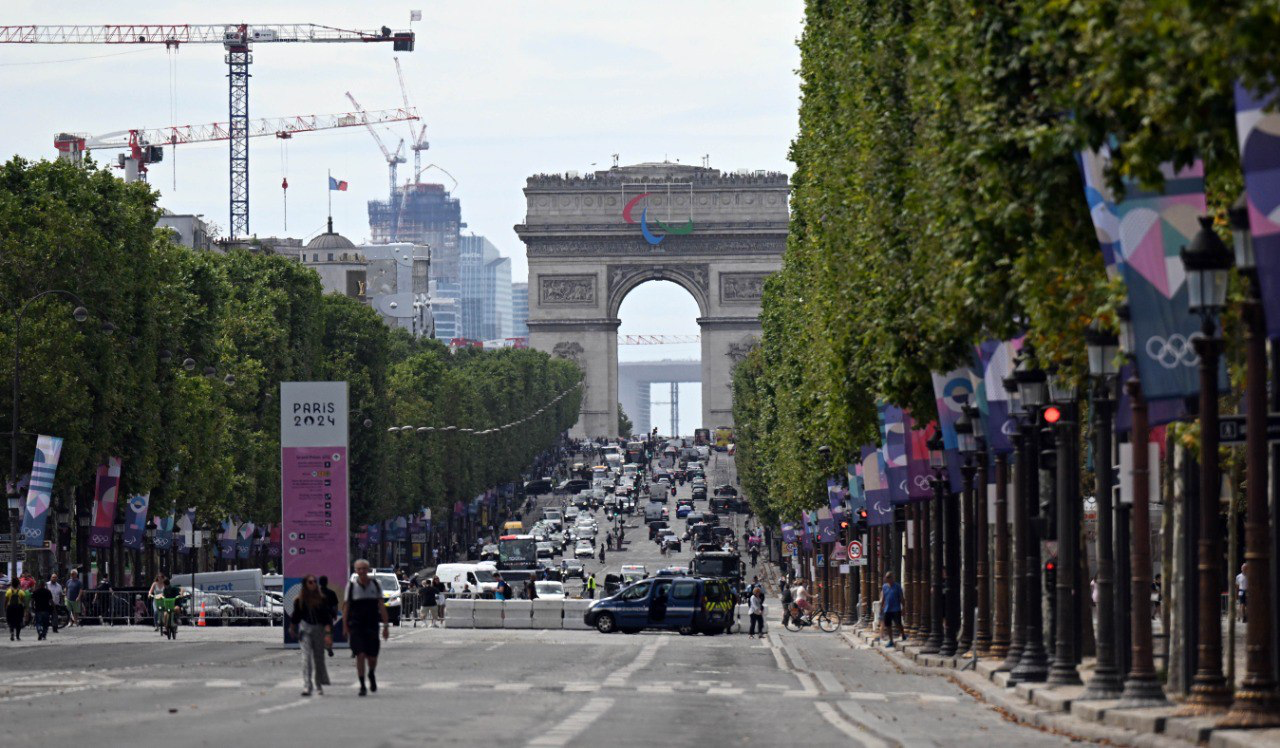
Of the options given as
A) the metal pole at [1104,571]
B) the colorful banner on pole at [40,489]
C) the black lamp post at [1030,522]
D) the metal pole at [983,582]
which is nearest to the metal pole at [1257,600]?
the metal pole at [1104,571]

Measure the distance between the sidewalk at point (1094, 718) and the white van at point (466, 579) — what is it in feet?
175

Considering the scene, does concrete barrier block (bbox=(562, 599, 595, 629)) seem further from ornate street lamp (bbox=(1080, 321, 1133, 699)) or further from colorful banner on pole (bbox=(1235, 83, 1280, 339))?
colorful banner on pole (bbox=(1235, 83, 1280, 339))

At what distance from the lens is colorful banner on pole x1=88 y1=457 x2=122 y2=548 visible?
65.9m

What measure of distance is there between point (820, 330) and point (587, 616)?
14466 millimetres

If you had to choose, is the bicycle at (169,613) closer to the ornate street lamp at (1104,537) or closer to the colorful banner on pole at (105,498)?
the colorful banner on pole at (105,498)

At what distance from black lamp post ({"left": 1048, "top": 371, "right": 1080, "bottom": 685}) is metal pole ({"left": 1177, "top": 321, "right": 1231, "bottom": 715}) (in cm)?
697

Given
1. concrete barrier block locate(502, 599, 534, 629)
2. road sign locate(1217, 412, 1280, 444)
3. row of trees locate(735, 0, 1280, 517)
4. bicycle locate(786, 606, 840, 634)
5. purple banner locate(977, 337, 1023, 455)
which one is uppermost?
row of trees locate(735, 0, 1280, 517)

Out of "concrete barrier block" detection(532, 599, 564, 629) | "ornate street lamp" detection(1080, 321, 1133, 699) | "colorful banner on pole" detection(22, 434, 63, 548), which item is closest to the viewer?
"ornate street lamp" detection(1080, 321, 1133, 699)

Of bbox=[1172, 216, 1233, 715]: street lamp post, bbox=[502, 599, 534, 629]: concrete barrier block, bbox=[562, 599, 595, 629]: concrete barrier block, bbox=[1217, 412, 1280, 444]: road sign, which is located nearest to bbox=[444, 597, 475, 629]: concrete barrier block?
bbox=[502, 599, 534, 629]: concrete barrier block

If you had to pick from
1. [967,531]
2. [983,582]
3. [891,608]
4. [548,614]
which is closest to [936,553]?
[967,531]

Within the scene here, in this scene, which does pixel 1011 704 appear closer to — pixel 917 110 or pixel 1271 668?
pixel 1271 668

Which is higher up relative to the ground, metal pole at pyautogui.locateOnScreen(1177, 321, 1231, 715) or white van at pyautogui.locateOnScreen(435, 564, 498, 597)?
metal pole at pyautogui.locateOnScreen(1177, 321, 1231, 715)

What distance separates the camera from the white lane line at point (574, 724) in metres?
20.8

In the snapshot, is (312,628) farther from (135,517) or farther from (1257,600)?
(135,517)
